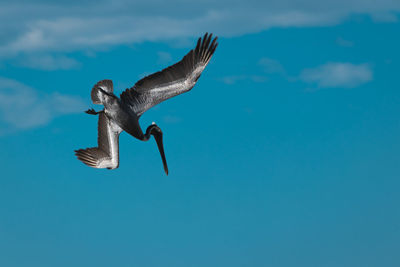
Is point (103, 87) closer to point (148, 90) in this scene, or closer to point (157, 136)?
point (148, 90)

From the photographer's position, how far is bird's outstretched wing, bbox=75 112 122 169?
71.3 feet

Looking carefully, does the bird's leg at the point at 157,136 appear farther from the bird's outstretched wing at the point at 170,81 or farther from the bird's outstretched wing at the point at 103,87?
the bird's outstretched wing at the point at 103,87

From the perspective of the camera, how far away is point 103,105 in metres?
20.8

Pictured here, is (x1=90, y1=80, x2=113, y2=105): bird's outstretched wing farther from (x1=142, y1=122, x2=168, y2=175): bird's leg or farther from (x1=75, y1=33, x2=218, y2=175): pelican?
(x1=142, y1=122, x2=168, y2=175): bird's leg

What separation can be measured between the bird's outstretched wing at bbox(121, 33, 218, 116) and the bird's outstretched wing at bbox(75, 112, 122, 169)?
138cm

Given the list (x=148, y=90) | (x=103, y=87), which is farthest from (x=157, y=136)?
(x=103, y=87)

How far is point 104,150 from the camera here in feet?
72.9

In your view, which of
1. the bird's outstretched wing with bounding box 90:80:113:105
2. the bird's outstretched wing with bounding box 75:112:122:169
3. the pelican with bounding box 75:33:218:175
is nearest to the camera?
the pelican with bounding box 75:33:218:175

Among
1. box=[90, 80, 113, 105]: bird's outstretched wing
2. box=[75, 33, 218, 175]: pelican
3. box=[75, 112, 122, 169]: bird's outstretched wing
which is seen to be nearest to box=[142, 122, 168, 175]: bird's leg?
box=[75, 33, 218, 175]: pelican

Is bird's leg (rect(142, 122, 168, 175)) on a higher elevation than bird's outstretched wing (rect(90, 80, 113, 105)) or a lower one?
lower

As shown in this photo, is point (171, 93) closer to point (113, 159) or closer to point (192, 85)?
point (192, 85)

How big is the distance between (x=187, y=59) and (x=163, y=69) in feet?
2.74

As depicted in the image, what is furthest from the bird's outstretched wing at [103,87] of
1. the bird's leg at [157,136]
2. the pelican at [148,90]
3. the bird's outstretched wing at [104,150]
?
the bird's leg at [157,136]

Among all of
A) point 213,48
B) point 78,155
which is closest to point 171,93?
point 213,48
